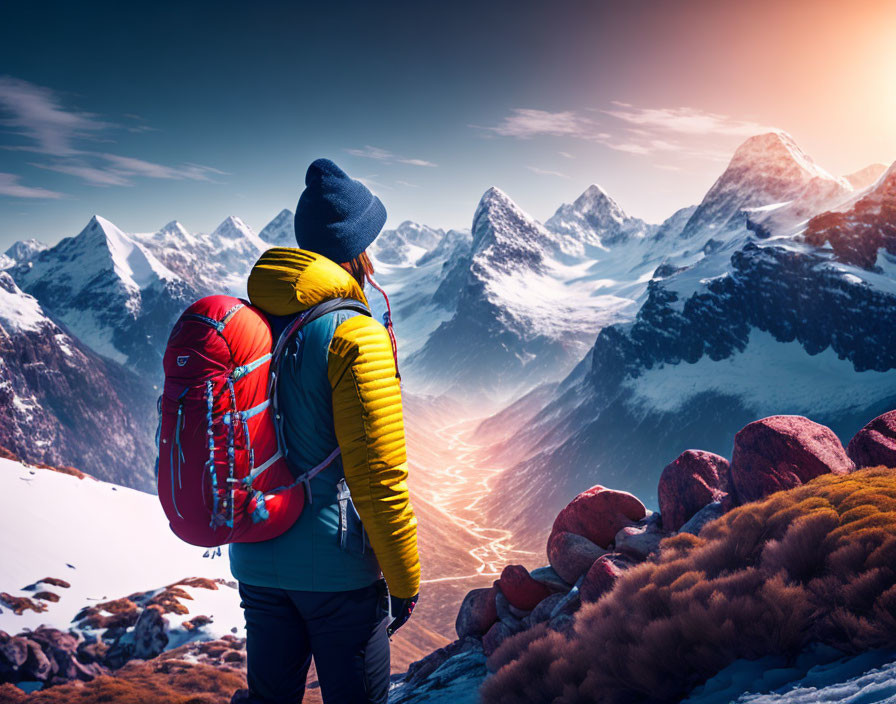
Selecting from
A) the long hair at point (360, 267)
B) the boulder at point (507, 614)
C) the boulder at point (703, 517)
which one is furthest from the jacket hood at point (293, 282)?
the boulder at point (703, 517)

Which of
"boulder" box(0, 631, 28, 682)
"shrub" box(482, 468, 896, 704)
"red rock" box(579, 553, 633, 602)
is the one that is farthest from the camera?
"boulder" box(0, 631, 28, 682)

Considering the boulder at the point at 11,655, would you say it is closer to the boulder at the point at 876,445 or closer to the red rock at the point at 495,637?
the red rock at the point at 495,637

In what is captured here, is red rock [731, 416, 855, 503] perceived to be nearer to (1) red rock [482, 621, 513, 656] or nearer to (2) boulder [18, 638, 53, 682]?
(1) red rock [482, 621, 513, 656]

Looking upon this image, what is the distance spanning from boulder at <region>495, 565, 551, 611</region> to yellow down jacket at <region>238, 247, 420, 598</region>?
378 inches

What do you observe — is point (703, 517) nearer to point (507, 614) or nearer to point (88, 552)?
point (507, 614)

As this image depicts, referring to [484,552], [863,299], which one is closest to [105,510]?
[484,552]

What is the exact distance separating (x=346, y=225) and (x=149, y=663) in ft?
97.2

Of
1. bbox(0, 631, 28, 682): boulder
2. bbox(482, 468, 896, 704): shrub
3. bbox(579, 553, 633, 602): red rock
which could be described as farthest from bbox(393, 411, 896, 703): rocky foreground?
bbox(0, 631, 28, 682): boulder

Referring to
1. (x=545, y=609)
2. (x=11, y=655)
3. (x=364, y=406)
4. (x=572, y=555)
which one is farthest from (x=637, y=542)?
(x=11, y=655)

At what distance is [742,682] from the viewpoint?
5.03 metres

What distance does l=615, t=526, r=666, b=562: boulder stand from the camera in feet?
39.2

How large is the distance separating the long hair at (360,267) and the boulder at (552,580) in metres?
10.3

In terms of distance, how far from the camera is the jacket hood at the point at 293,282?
13.0 ft

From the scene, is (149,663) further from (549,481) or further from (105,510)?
(549,481)
